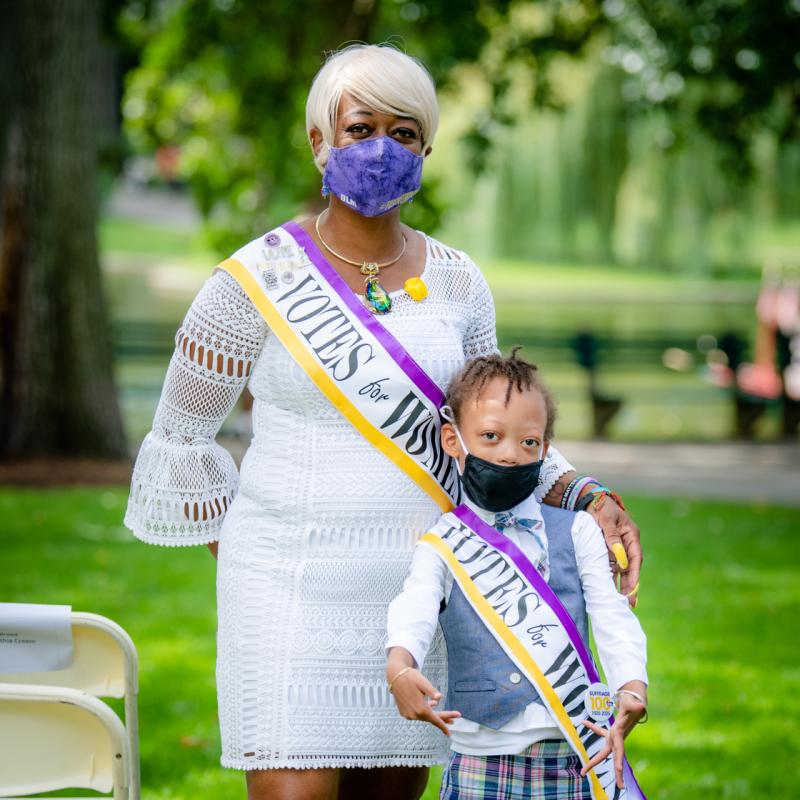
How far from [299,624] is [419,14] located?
11.5m

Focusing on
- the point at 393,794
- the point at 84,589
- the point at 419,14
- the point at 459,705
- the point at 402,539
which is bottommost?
the point at 84,589

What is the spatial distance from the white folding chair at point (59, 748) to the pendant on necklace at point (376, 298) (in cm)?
94

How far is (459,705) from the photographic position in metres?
2.69

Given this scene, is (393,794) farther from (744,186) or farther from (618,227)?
(618,227)

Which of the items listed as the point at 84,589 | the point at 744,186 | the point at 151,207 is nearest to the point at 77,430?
the point at 84,589

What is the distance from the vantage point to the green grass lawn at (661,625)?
16.3ft

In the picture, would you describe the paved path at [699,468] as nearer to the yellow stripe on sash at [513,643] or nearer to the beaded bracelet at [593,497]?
the beaded bracelet at [593,497]

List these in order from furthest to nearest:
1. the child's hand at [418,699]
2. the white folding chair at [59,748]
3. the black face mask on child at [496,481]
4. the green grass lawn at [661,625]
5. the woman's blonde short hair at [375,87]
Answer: the green grass lawn at [661,625]
the woman's blonde short hair at [375,87]
the black face mask on child at [496,481]
the white folding chair at [59,748]
the child's hand at [418,699]

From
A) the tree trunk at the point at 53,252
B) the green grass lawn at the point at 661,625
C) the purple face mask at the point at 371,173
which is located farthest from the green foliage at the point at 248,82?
the purple face mask at the point at 371,173

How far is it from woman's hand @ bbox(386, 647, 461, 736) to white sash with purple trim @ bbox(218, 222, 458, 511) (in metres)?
0.44

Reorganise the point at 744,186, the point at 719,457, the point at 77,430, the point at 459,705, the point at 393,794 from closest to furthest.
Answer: the point at 459,705 → the point at 393,794 → the point at 77,430 → the point at 744,186 → the point at 719,457

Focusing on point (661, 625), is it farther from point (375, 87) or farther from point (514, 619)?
point (375, 87)

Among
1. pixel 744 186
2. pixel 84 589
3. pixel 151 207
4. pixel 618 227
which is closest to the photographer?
pixel 84 589

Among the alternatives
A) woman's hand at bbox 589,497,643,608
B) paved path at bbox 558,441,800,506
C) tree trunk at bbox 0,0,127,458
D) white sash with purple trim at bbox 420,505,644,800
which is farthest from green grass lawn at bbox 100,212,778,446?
white sash with purple trim at bbox 420,505,644,800
